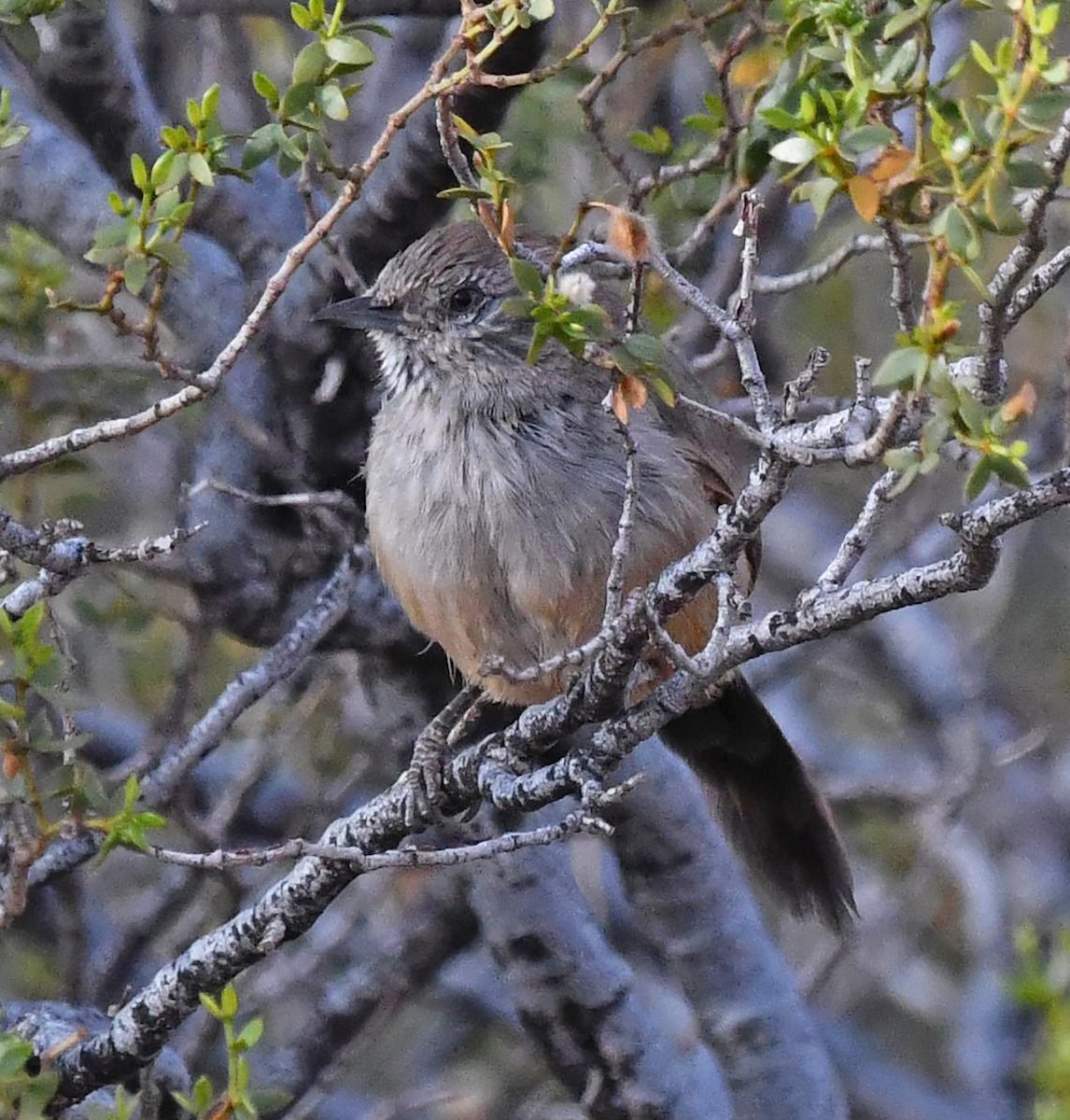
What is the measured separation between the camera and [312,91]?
296cm

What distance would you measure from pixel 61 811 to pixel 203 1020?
139 centimetres

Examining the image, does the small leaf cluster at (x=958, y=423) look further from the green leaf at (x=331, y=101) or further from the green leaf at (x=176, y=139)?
the green leaf at (x=176, y=139)

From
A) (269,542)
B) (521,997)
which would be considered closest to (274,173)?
(269,542)

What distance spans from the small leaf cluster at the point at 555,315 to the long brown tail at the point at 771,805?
2.26 m

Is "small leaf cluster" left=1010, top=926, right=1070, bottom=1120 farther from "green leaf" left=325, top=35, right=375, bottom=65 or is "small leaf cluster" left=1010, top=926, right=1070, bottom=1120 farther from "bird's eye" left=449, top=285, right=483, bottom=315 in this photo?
"green leaf" left=325, top=35, right=375, bottom=65

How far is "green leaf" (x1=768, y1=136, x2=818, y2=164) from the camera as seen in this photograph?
2365mm

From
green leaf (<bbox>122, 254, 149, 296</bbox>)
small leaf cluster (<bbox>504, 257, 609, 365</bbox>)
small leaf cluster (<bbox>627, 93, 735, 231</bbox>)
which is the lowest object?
small leaf cluster (<bbox>504, 257, 609, 365</bbox>)

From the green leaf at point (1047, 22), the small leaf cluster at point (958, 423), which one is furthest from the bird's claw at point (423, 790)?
the green leaf at point (1047, 22)

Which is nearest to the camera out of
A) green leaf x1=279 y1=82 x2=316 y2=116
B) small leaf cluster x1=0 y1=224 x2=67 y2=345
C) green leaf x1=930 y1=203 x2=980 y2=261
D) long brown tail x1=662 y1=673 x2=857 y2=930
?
green leaf x1=930 y1=203 x2=980 y2=261

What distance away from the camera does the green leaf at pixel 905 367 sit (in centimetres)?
213

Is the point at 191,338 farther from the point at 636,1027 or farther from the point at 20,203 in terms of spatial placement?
the point at 636,1027

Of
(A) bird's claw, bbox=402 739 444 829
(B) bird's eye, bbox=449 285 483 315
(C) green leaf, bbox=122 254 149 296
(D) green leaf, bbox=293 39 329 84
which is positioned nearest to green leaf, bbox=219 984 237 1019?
(A) bird's claw, bbox=402 739 444 829

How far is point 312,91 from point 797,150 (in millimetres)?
973

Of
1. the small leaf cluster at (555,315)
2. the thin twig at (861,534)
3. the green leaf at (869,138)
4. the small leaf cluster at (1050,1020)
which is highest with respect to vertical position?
the green leaf at (869,138)
